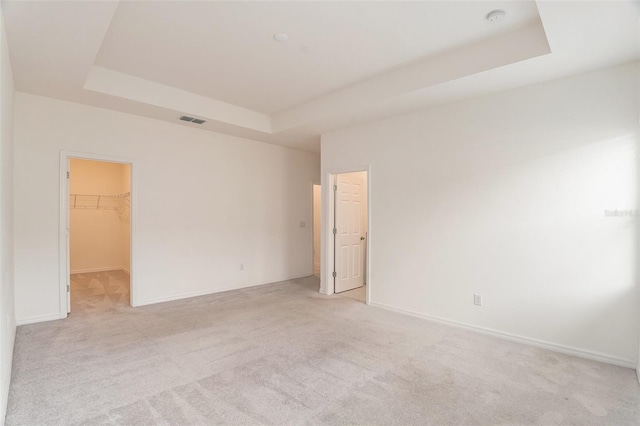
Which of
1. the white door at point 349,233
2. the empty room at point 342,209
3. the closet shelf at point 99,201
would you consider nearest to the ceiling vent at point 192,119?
the empty room at point 342,209

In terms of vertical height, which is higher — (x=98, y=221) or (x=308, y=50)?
(x=308, y=50)

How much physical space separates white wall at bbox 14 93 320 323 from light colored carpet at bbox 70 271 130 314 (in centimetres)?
47

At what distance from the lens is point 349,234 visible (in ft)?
18.1

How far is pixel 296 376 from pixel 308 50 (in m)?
2.93

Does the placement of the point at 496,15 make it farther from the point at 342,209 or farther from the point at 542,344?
the point at 342,209

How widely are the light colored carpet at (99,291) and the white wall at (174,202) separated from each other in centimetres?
47

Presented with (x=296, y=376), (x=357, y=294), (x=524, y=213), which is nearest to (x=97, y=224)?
(x=357, y=294)

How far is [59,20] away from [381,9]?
2353mm

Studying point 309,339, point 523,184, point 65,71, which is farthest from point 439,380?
point 65,71

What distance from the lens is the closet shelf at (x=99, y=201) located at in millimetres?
6852

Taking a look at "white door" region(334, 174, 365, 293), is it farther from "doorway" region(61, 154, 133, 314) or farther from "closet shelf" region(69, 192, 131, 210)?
"closet shelf" region(69, 192, 131, 210)

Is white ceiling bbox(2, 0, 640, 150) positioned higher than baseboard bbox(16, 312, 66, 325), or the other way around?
white ceiling bbox(2, 0, 640, 150)

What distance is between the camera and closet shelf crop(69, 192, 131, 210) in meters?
6.85

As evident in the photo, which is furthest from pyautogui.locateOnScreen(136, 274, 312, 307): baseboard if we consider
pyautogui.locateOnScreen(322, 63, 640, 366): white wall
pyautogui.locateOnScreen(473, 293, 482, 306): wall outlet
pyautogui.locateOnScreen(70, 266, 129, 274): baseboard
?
pyautogui.locateOnScreen(473, 293, 482, 306): wall outlet
